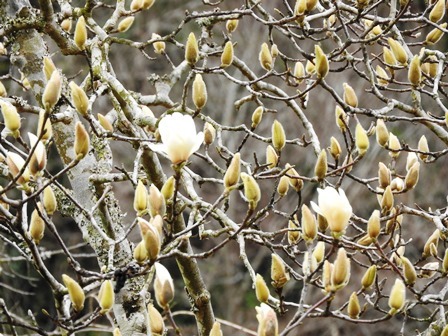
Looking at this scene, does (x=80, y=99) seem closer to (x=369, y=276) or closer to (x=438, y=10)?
(x=369, y=276)

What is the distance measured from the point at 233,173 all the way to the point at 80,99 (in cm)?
34

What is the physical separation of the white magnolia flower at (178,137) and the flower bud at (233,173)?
8 centimetres

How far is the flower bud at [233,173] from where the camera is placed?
106 centimetres

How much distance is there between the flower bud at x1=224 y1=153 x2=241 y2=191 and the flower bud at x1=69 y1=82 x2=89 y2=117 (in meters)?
0.32

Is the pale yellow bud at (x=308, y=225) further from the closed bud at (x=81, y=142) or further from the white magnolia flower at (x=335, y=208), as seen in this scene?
the closed bud at (x=81, y=142)

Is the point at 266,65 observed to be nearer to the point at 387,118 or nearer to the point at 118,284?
the point at 387,118

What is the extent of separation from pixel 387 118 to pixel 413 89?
97mm

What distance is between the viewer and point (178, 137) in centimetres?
100

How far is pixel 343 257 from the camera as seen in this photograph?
0.96 m

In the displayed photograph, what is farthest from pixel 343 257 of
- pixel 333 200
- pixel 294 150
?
pixel 294 150

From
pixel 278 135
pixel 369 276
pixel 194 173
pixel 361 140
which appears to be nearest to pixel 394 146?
pixel 361 140

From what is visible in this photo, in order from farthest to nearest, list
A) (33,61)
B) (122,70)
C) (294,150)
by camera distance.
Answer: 1. (122,70)
2. (294,150)
3. (33,61)

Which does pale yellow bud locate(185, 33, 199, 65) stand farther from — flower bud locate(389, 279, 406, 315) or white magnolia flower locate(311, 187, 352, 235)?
flower bud locate(389, 279, 406, 315)

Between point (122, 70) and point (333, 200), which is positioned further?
point (122, 70)
